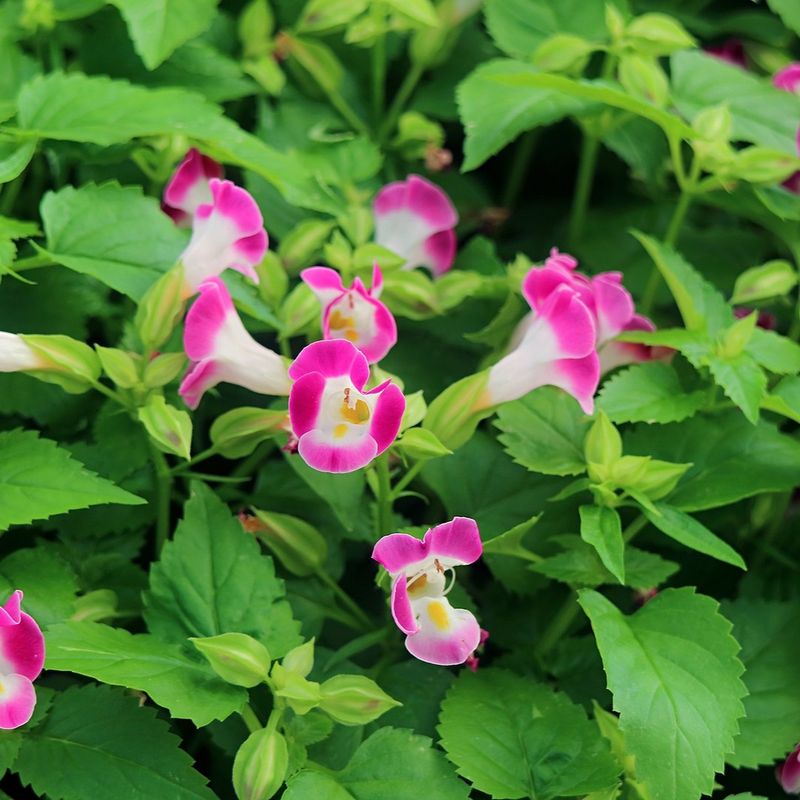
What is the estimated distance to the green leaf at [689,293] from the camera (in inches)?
38.6

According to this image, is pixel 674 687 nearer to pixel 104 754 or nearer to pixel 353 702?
pixel 353 702

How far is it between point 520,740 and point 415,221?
498mm

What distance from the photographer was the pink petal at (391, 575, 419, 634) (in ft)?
2.40

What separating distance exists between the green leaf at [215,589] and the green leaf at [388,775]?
9 cm

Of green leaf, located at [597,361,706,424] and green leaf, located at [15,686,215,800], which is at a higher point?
green leaf, located at [597,361,706,424]

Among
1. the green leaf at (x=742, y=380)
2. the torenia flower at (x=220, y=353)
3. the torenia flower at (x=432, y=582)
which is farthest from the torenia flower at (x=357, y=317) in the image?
the green leaf at (x=742, y=380)

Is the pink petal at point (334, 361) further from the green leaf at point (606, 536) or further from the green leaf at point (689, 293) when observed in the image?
the green leaf at point (689, 293)

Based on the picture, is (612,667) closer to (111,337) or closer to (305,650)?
(305,650)

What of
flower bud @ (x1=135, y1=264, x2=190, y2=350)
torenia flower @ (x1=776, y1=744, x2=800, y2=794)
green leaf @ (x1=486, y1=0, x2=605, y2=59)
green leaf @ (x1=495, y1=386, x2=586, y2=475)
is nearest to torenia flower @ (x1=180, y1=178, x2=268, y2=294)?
flower bud @ (x1=135, y1=264, x2=190, y2=350)

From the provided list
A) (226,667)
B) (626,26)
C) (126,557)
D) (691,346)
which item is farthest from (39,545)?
(626,26)

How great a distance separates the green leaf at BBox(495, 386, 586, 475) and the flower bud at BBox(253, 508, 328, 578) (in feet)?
0.56

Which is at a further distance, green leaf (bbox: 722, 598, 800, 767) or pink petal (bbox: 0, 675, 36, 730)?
green leaf (bbox: 722, 598, 800, 767)

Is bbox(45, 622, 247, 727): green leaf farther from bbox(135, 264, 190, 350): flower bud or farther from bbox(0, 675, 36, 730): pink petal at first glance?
bbox(135, 264, 190, 350): flower bud

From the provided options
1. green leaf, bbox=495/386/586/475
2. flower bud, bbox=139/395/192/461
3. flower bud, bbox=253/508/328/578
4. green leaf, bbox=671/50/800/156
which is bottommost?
flower bud, bbox=253/508/328/578
